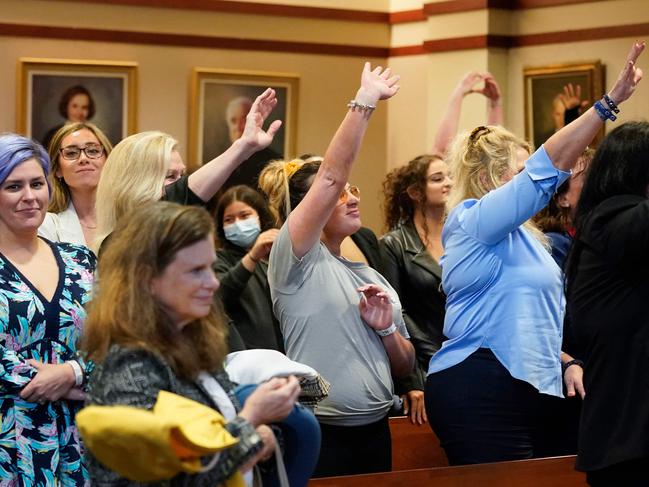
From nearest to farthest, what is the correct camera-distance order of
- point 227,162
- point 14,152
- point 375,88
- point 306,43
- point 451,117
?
point 14,152 < point 227,162 < point 375,88 < point 451,117 < point 306,43

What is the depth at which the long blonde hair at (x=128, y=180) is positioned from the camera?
3.65 meters

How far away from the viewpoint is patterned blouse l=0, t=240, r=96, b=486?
10.7 feet

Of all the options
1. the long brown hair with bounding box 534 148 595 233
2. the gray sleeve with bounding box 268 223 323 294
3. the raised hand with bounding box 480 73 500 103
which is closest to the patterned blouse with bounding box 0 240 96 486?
the gray sleeve with bounding box 268 223 323 294

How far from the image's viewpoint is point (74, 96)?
848 centimetres

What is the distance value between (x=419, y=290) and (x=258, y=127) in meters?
1.49

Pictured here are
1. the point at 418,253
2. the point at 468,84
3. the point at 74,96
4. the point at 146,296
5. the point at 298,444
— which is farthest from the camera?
the point at 74,96

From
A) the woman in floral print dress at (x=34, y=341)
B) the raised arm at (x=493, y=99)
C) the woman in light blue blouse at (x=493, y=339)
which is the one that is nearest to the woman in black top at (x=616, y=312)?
the woman in light blue blouse at (x=493, y=339)

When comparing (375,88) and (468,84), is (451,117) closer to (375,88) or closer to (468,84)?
(468,84)

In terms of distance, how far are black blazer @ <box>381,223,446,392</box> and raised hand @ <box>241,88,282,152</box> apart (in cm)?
120

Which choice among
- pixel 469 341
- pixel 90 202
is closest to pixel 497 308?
pixel 469 341

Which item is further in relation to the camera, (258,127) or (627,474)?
(258,127)

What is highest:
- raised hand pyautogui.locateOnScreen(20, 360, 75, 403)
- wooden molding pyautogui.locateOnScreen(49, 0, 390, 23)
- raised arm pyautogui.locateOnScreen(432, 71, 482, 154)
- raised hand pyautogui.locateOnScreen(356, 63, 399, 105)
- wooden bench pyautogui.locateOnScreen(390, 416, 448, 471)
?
wooden molding pyautogui.locateOnScreen(49, 0, 390, 23)

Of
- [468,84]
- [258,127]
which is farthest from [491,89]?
[258,127]

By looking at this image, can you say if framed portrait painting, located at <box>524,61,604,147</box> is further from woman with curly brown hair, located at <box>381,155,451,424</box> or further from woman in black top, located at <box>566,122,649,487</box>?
woman in black top, located at <box>566,122,649,487</box>
